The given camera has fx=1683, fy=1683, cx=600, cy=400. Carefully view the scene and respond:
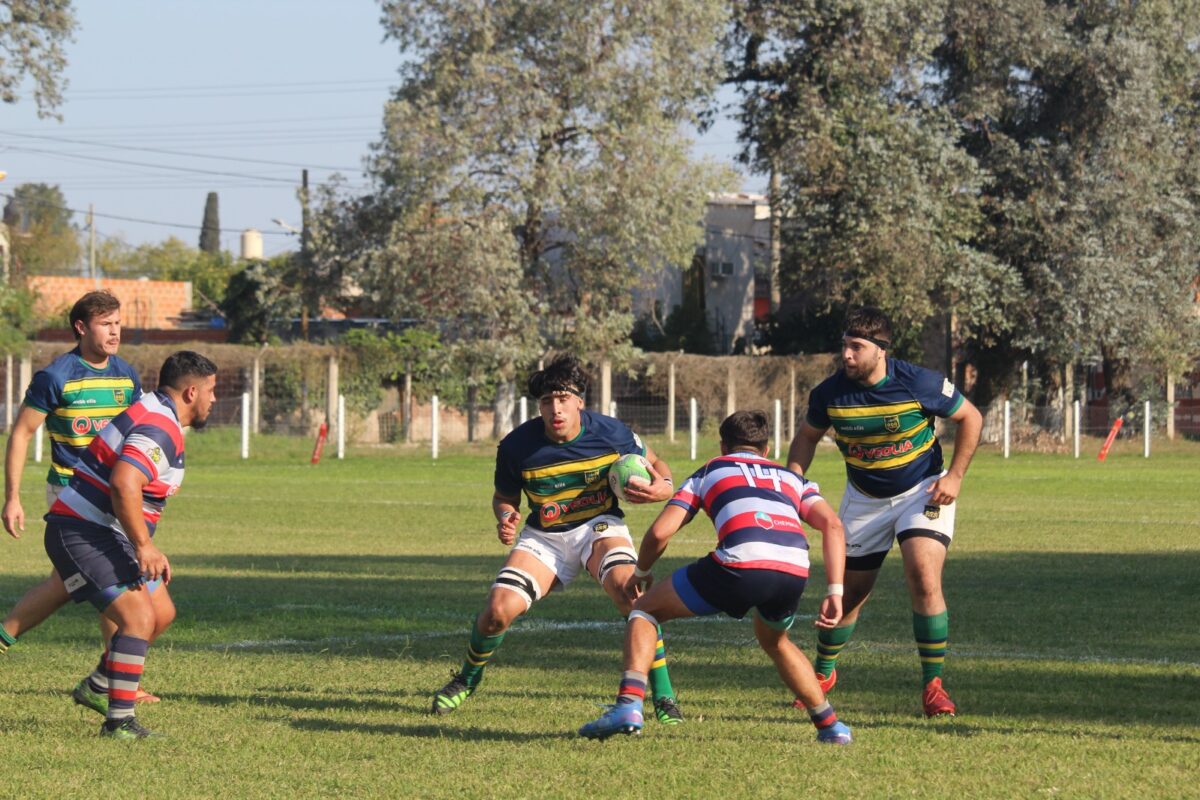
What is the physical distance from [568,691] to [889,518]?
189cm

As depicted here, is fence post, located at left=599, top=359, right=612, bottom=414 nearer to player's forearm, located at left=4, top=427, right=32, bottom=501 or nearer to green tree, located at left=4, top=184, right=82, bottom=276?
green tree, located at left=4, top=184, right=82, bottom=276

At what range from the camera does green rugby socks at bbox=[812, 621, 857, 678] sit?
8.60m

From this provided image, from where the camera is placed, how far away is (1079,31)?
46.2 meters

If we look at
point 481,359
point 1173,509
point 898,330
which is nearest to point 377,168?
point 481,359

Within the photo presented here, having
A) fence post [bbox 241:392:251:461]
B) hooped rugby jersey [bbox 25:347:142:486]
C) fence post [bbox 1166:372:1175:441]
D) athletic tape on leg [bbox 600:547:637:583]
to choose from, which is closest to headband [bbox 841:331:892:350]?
athletic tape on leg [bbox 600:547:637:583]

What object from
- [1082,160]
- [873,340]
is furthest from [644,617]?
[1082,160]

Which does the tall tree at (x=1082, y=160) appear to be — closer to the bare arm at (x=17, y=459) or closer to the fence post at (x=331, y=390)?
the fence post at (x=331, y=390)

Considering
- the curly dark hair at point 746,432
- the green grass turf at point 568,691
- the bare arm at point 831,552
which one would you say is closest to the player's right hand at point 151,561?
the green grass turf at point 568,691

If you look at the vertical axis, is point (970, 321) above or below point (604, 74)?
below

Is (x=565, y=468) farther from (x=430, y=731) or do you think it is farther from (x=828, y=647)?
(x=828, y=647)

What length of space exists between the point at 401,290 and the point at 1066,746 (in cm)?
3676

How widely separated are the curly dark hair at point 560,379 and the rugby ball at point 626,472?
1.29ft

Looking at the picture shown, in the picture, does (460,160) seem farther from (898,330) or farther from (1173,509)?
(1173,509)

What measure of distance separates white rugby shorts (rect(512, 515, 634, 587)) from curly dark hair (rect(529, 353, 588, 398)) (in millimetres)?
659
